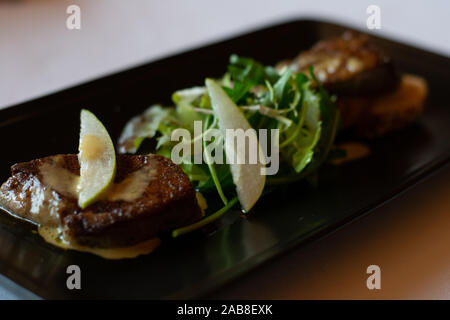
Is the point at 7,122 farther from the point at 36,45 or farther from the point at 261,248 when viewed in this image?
the point at 36,45

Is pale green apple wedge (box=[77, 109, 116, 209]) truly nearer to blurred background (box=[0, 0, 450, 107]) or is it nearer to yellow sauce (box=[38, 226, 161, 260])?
yellow sauce (box=[38, 226, 161, 260])

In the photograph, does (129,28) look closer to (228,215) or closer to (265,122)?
(265,122)

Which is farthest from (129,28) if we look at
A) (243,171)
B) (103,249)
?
(103,249)

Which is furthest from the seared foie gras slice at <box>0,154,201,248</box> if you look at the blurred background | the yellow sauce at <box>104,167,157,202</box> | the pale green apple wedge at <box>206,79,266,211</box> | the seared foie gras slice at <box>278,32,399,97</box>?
the blurred background

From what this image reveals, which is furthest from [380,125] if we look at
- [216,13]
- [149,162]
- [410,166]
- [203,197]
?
[216,13]

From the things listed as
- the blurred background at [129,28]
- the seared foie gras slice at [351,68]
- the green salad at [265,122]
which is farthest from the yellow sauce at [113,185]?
the blurred background at [129,28]
